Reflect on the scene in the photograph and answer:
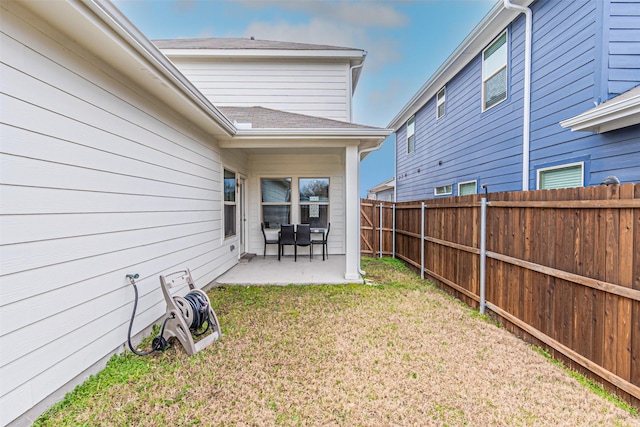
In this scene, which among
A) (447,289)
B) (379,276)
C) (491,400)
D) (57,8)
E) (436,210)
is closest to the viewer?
(57,8)

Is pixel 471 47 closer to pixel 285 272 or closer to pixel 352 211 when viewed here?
pixel 352 211

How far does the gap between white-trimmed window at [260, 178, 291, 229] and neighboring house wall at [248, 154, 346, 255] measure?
4.8 inches

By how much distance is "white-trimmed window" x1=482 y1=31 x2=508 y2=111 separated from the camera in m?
5.60

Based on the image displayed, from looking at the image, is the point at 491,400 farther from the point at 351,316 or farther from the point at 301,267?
the point at 301,267

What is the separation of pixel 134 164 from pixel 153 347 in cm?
177

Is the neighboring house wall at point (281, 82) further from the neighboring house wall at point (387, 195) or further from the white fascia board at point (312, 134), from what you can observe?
the neighboring house wall at point (387, 195)

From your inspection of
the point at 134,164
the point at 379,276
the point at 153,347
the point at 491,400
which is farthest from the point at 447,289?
the point at 134,164

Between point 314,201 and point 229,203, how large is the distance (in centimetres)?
245

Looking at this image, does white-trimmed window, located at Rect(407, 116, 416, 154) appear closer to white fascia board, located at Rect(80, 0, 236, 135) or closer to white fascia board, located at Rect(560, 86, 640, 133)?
white fascia board, located at Rect(560, 86, 640, 133)

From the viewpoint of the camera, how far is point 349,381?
7.34 ft

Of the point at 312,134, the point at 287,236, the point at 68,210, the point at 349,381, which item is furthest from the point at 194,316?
the point at 287,236

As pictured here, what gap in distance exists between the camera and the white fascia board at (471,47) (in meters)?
5.16

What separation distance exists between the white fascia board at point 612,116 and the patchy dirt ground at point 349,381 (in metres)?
2.78

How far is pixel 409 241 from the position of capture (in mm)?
6457
